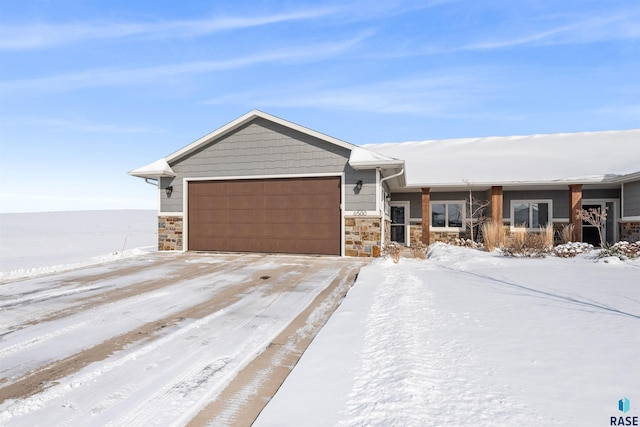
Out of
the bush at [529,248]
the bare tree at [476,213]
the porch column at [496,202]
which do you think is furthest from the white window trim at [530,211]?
the bush at [529,248]

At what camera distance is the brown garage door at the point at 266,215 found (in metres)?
11.0

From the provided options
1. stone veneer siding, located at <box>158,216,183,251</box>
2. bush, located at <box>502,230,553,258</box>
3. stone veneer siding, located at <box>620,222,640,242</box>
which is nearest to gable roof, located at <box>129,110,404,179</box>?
stone veneer siding, located at <box>158,216,183,251</box>

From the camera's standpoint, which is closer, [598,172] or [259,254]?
[259,254]

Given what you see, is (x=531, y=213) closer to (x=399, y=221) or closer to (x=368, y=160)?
(x=399, y=221)

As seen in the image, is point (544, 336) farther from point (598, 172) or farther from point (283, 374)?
point (598, 172)

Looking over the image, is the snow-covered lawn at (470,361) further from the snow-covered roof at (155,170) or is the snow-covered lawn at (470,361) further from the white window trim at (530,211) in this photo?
the white window trim at (530,211)

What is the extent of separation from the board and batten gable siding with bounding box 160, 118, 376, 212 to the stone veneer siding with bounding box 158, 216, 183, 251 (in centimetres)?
38

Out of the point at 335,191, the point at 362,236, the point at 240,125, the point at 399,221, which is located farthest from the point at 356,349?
the point at 399,221

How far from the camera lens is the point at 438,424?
1.92m

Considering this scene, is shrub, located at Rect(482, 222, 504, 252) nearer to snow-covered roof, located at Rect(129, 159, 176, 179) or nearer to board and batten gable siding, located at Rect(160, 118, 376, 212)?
board and batten gable siding, located at Rect(160, 118, 376, 212)

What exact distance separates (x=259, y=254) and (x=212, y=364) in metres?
8.47

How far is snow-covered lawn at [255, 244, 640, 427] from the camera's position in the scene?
205 cm

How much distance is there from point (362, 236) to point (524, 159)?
1050 centimetres

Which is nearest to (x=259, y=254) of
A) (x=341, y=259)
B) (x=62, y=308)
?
(x=341, y=259)
